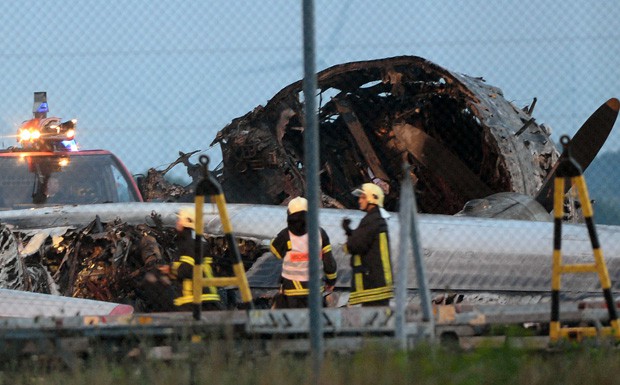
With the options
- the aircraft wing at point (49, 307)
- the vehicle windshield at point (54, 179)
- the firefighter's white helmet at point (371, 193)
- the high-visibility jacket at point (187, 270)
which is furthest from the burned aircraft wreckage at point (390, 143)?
the firefighter's white helmet at point (371, 193)

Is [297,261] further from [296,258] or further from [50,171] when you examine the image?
[50,171]

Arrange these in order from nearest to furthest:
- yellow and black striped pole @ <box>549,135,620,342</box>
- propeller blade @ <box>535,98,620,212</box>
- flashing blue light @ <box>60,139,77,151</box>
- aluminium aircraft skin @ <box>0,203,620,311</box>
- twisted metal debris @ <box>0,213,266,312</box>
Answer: yellow and black striped pole @ <box>549,135,620,342</box> < aluminium aircraft skin @ <box>0,203,620,311</box> < twisted metal debris @ <box>0,213,266,312</box> < propeller blade @ <box>535,98,620,212</box> < flashing blue light @ <box>60,139,77,151</box>

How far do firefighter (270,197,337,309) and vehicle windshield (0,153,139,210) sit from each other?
461cm

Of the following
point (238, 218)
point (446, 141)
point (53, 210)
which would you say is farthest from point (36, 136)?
point (446, 141)

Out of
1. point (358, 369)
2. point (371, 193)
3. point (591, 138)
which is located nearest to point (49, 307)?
point (371, 193)

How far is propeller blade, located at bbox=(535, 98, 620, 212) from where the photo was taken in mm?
12688

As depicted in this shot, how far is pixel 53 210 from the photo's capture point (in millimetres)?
13547

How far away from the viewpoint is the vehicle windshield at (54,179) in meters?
14.3

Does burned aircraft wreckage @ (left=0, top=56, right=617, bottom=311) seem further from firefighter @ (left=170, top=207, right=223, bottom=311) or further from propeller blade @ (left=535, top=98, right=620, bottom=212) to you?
firefighter @ (left=170, top=207, right=223, bottom=311)

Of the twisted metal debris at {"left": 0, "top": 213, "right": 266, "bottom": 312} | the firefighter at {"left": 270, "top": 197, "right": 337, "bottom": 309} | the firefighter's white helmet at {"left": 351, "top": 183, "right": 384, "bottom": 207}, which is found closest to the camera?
the firefighter's white helmet at {"left": 351, "top": 183, "right": 384, "bottom": 207}

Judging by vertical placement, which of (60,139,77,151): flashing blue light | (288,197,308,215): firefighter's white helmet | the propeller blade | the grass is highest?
(60,139,77,151): flashing blue light

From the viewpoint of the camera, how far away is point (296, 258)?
10320 millimetres

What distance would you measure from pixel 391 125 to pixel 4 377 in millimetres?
11923

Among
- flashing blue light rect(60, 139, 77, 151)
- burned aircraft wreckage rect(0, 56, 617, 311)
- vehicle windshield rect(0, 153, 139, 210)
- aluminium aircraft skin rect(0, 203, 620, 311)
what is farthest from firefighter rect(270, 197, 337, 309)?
flashing blue light rect(60, 139, 77, 151)
